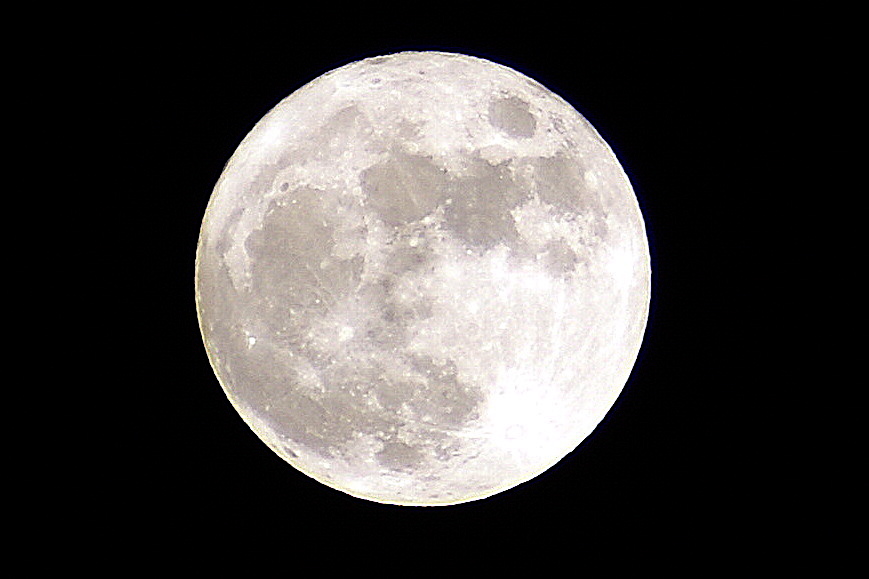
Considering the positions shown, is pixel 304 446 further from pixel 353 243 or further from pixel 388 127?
pixel 388 127

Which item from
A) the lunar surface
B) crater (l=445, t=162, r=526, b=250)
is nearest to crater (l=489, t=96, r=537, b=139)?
the lunar surface

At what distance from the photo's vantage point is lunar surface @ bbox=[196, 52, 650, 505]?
4207 millimetres

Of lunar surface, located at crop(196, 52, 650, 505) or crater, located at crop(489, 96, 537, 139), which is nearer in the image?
lunar surface, located at crop(196, 52, 650, 505)

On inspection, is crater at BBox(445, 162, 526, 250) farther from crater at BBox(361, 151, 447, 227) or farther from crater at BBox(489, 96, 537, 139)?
crater at BBox(489, 96, 537, 139)

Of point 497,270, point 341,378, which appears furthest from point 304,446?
point 497,270

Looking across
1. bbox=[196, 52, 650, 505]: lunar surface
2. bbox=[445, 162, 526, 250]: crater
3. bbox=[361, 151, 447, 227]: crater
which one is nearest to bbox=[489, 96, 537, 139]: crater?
bbox=[196, 52, 650, 505]: lunar surface

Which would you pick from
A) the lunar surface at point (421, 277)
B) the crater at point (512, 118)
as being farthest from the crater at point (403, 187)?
the crater at point (512, 118)

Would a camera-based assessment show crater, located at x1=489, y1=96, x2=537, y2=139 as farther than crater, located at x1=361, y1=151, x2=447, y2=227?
Yes

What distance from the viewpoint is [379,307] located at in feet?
13.8

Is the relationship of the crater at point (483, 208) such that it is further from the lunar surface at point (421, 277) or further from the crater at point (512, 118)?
A: the crater at point (512, 118)

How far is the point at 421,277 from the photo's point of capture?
4.17 metres

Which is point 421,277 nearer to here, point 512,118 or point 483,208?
point 483,208

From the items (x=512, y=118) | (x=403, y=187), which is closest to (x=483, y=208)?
(x=403, y=187)

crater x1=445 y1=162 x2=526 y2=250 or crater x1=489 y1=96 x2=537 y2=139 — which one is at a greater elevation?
crater x1=489 y1=96 x2=537 y2=139
